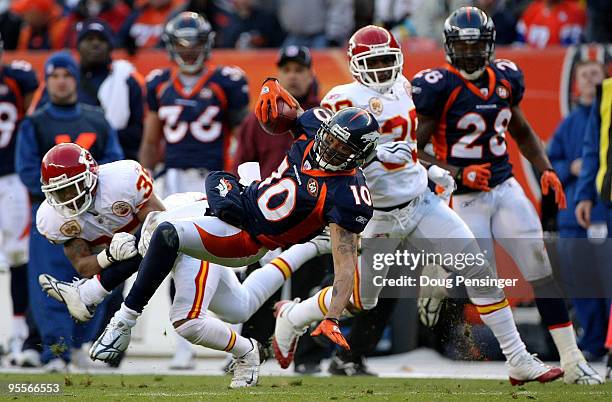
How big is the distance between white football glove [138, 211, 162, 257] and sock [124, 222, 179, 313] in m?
0.25

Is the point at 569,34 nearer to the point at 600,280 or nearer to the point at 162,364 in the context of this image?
the point at 600,280

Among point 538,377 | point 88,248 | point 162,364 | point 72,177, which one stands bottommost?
point 162,364

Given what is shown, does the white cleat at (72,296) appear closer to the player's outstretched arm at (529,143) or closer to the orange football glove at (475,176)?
the orange football glove at (475,176)

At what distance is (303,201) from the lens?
6.21 metres

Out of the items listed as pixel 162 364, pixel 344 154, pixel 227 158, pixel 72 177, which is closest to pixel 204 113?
pixel 227 158

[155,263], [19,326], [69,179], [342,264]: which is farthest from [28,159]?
[342,264]

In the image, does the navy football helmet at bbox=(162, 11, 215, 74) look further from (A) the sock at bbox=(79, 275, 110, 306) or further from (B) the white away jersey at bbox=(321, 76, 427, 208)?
(A) the sock at bbox=(79, 275, 110, 306)

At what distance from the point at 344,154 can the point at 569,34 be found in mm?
5191

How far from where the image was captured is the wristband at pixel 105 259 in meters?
6.68

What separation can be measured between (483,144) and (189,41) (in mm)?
2586

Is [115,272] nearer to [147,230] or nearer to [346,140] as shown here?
[147,230]

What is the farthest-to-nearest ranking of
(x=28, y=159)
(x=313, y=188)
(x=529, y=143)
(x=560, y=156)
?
(x=560, y=156) < (x=28, y=159) < (x=529, y=143) < (x=313, y=188)

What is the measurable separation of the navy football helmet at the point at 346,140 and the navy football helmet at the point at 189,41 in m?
3.07

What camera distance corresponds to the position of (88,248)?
700 cm
